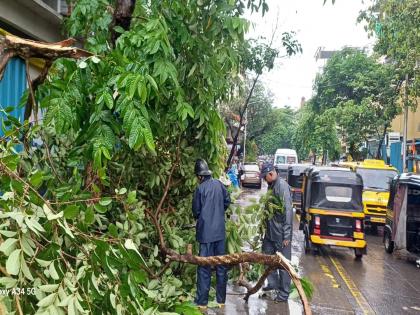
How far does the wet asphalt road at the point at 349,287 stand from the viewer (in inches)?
255

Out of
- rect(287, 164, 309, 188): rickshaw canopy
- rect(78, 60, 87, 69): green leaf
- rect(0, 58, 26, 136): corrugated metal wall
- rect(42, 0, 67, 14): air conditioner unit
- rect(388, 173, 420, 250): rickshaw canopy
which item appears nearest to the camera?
rect(78, 60, 87, 69): green leaf

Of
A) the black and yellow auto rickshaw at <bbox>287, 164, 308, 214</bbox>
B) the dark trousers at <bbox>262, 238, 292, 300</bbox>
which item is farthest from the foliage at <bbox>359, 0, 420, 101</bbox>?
the dark trousers at <bbox>262, 238, 292, 300</bbox>

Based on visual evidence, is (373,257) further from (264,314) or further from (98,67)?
(98,67)

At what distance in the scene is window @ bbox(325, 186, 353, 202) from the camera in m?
11.0

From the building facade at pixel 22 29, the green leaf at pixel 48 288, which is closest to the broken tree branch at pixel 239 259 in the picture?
the green leaf at pixel 48 288

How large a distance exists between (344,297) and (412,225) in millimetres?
4029

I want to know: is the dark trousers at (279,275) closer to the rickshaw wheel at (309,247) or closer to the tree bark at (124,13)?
the tree bark at (124,13)

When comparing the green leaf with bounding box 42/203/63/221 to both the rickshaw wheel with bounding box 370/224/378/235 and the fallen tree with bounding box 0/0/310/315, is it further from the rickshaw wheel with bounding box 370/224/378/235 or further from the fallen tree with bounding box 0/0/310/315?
the rickshaw wheel with bounding box 370/224/378/235

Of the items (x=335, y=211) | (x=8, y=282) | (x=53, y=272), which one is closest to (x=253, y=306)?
(x=53, y=272)

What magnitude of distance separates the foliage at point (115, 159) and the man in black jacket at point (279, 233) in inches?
43.6

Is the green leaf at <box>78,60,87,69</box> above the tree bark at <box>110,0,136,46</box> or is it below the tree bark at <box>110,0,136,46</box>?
below

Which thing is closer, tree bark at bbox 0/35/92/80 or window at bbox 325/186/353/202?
tree bark at bbox 0/35/92/80

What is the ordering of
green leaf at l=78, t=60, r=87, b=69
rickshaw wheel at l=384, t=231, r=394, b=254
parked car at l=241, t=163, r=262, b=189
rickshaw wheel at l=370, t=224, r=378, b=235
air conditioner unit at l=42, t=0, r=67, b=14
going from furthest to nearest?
1. parked car at l=241, t=163, r=262, b=189
2. rickshaw wheel at l=370, t=224, r=378, b=235
3. rickshaw wheel at l=384, t=231, r=394, b=254
4. air conditioner unit at l=42, t=0, r=67, b=14
5. green leaf at l=78, t=60, r=87, b=69

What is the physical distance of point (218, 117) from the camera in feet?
16.5
